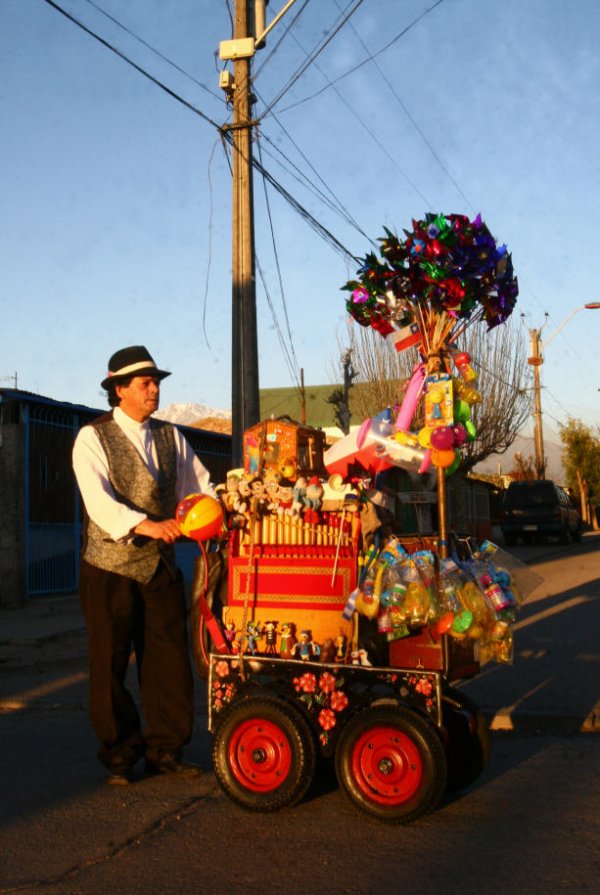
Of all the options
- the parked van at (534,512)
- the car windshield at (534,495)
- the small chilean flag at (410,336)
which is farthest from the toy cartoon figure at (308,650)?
the car windshield at (534,495)

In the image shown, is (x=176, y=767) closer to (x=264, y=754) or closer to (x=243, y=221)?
(x=264, y=754)

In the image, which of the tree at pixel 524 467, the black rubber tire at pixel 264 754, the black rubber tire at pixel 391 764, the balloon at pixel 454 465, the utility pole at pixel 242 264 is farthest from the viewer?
the tree at pixel 524 467

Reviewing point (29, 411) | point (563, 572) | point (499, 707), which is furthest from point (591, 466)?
point (499, 707)

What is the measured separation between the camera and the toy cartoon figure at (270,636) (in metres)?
4.67

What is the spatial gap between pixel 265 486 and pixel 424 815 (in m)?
1.57

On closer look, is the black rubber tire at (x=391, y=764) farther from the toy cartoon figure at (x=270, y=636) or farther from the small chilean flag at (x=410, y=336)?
the small chilean flag at (x=410, y=336)

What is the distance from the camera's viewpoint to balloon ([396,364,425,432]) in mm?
4785

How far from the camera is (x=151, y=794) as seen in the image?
190 inches

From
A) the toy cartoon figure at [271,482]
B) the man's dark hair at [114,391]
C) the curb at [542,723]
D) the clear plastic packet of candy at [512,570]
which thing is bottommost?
the curb at [542,723]

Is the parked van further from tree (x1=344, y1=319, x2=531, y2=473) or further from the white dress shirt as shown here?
the white dress shirt

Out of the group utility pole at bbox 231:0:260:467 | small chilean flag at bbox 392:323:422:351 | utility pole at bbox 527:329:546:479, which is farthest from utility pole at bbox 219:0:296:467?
utility pole at bbox 527:329:546:479

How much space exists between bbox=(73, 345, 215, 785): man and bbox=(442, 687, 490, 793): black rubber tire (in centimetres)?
128

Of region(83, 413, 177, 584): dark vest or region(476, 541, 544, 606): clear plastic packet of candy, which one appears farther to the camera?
region(83, 413, 177, 584): dark vest

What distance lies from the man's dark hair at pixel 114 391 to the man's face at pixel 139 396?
A: 0.05ft
